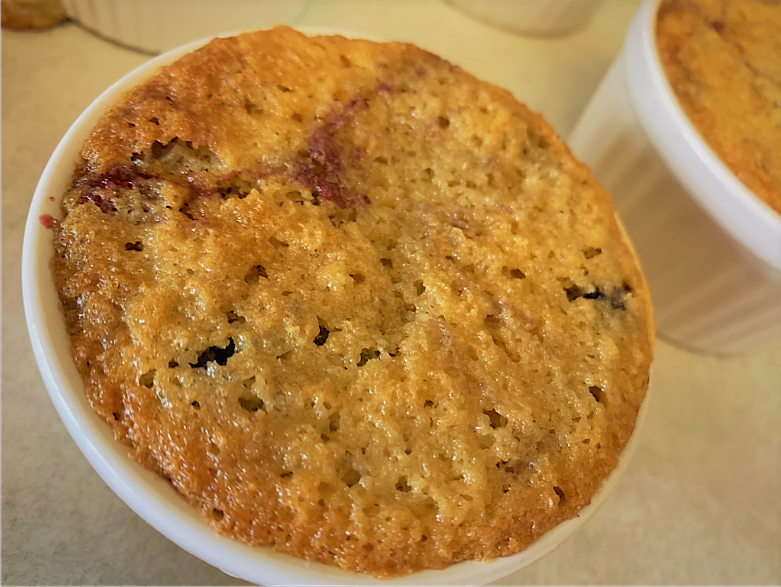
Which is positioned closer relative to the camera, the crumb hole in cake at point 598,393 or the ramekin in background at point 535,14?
the crumb hole in cake at point 598,393

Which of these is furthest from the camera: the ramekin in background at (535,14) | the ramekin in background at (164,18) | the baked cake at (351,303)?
the ramekin in background at (535,14)

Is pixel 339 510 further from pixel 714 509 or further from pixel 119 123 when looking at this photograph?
pixel 714 509

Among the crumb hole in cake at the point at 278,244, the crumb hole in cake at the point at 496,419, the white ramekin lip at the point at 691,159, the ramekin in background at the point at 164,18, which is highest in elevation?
the white ramekin lip at the point at 691,159

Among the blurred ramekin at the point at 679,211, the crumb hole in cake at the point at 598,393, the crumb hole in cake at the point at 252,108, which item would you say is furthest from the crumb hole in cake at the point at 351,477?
the blurred ramekin at the point at 679,211

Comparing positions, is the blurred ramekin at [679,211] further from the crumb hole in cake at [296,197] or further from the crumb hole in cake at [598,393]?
the crumb hole in cake at [296,197]

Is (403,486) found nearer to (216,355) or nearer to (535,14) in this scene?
(216,355)

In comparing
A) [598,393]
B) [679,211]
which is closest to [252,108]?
[598,393]
